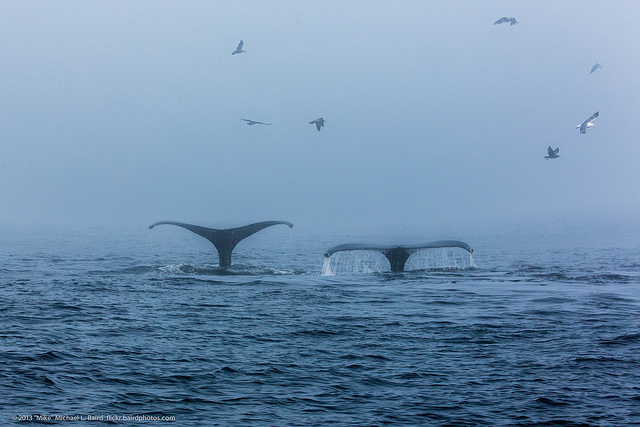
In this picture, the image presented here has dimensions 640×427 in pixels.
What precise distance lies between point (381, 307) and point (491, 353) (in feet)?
19.4

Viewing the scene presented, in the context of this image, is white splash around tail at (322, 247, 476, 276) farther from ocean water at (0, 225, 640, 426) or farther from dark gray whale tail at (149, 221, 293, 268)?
ocean water at (0, 225, 640, 426)

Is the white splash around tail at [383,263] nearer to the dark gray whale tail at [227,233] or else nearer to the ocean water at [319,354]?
the dark gray whale tail at [227,233]

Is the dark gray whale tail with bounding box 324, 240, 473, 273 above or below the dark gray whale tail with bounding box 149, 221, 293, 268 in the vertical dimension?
below

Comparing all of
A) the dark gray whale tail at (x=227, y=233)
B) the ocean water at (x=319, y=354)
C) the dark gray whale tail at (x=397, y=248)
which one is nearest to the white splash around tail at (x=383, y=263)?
the dark gray whale tail at (x=397, y=248)

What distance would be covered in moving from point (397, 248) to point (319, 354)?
13.4m

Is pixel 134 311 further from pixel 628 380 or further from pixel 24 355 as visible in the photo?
pixel 628 380

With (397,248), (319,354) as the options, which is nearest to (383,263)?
(397,248)

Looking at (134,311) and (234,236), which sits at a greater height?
(234,236)

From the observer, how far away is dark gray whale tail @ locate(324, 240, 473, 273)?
2367 cm

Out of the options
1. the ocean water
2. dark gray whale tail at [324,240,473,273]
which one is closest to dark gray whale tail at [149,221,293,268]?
dark gray whale tail at [324,240,473,273]

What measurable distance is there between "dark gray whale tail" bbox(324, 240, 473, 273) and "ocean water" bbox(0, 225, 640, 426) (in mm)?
1737

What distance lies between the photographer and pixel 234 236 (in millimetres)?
26469

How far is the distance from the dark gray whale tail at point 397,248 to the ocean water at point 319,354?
174 centimetres

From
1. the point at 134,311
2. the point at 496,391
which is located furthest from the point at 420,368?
the point at 134,311
